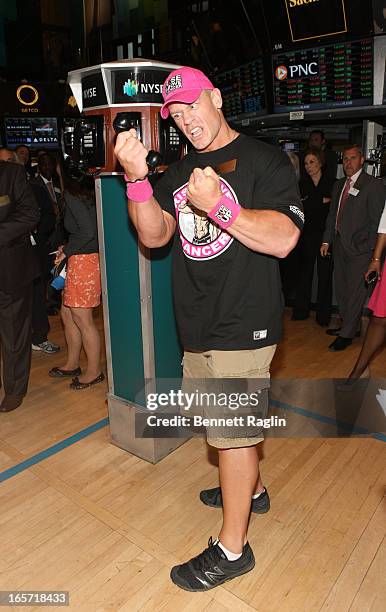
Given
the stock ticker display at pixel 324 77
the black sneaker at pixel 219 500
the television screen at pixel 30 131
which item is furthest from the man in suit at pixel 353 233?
the television screen at pixel 30 131

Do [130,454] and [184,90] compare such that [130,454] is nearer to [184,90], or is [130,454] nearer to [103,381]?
[103,381]

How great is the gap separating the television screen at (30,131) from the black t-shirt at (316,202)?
584cm

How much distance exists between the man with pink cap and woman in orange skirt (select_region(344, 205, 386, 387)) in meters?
1.47

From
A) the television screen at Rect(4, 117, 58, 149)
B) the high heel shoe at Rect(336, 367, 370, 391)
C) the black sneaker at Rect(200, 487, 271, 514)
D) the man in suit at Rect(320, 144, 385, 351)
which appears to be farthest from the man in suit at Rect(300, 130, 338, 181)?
the television screen at Rect(4, 117, 58, 149)

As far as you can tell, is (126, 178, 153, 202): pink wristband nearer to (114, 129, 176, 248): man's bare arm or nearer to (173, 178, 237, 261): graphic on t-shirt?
(114, 129, 176, 248): man's bare arm

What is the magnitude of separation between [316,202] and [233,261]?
12.1ft

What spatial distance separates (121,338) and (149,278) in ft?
1.40

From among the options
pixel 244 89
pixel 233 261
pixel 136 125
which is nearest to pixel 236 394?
pixel 233 261

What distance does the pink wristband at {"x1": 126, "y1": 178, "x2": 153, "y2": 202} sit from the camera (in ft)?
5.26

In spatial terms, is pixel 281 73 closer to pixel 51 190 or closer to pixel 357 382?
pixel 51 190

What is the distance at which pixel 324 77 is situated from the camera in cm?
463

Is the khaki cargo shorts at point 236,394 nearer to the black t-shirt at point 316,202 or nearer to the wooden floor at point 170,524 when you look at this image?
the wooden floor at point 170,524

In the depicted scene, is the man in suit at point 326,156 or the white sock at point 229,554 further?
the man in suit at point 326,156

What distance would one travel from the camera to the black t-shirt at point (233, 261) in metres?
1.60
